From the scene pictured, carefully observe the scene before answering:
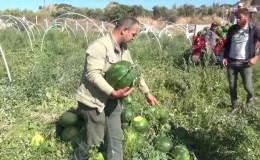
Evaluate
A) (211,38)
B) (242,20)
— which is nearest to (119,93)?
(242,20)

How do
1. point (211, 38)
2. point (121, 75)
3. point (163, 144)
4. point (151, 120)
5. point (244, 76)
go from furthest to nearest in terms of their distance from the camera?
point (211, 38) → point (244, 76) → point (151, 120) → point (163, 144) → point (121, 75)

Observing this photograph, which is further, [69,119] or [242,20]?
[242,20]

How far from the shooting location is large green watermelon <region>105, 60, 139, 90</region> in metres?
3.79

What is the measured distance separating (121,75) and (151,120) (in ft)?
5.17

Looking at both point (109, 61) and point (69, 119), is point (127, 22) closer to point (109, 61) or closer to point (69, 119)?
point (109, 61)

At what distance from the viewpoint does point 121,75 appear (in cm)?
378

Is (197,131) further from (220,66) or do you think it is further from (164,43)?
(164,43)

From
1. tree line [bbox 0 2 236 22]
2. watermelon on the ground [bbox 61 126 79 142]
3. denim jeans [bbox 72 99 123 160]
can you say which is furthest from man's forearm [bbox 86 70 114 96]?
tree line [bbox 0 2 236 22]

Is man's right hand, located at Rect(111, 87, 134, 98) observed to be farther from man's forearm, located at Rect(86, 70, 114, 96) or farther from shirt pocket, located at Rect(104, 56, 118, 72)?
shirt pocket, located at Rect(104, 56, 118, 72)

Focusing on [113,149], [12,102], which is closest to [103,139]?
[113,149]

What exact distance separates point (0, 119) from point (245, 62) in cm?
395

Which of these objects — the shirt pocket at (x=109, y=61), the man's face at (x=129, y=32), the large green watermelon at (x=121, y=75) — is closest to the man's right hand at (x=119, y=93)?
the large green watermelon at (x=121, y=75)

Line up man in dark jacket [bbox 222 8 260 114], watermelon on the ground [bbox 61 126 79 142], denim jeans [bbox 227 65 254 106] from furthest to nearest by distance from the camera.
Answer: denim jeans [bbox 227 65 254 106] < man in dark jacket [bbox 222 8 260 114] < watermelon on the ground [bbox 61 126 79 142]

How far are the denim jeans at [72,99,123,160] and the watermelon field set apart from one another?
173 millimetres
